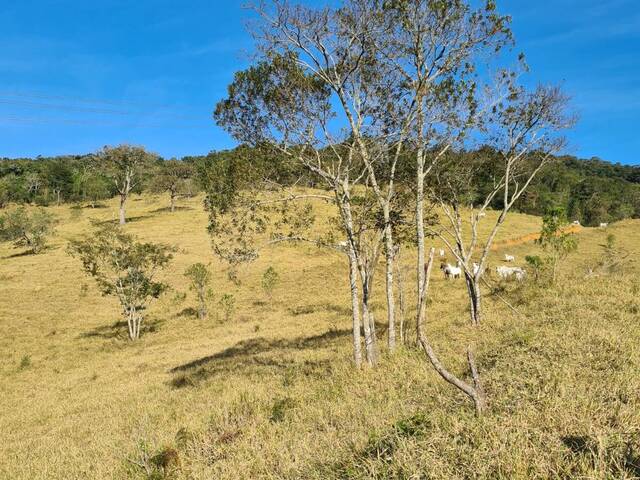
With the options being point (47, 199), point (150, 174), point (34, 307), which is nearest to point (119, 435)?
point (34, 307)

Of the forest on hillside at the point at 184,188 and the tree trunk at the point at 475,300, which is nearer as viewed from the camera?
the tree trunk at the point at 475,300

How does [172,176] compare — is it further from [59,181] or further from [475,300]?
[475,300]

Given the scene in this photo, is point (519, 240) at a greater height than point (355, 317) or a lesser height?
lesser

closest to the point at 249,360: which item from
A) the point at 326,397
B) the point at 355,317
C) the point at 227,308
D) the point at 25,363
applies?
the point at 355,317

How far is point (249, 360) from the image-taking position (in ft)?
66.7

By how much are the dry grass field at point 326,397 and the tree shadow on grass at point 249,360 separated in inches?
6.0

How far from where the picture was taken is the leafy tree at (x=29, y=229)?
192ft

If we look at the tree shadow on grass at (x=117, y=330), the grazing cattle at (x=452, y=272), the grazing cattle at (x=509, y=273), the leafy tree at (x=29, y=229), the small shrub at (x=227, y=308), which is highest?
the leafy tree at (x=29, y=229)

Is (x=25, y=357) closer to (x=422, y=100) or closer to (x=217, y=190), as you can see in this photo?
(x=217, y=190)

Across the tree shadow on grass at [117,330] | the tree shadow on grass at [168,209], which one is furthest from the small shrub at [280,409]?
the tree shadow on grass at [168,209]

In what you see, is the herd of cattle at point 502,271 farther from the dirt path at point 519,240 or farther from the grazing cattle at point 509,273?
the dirt path at point 519,240

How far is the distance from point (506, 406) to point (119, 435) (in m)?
10.5

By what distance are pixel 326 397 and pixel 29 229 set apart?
65010mm

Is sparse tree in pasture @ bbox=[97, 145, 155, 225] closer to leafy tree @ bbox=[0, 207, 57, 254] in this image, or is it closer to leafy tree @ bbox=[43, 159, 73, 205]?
leafy tree @ bbox=[0, 207, 57, 254]
